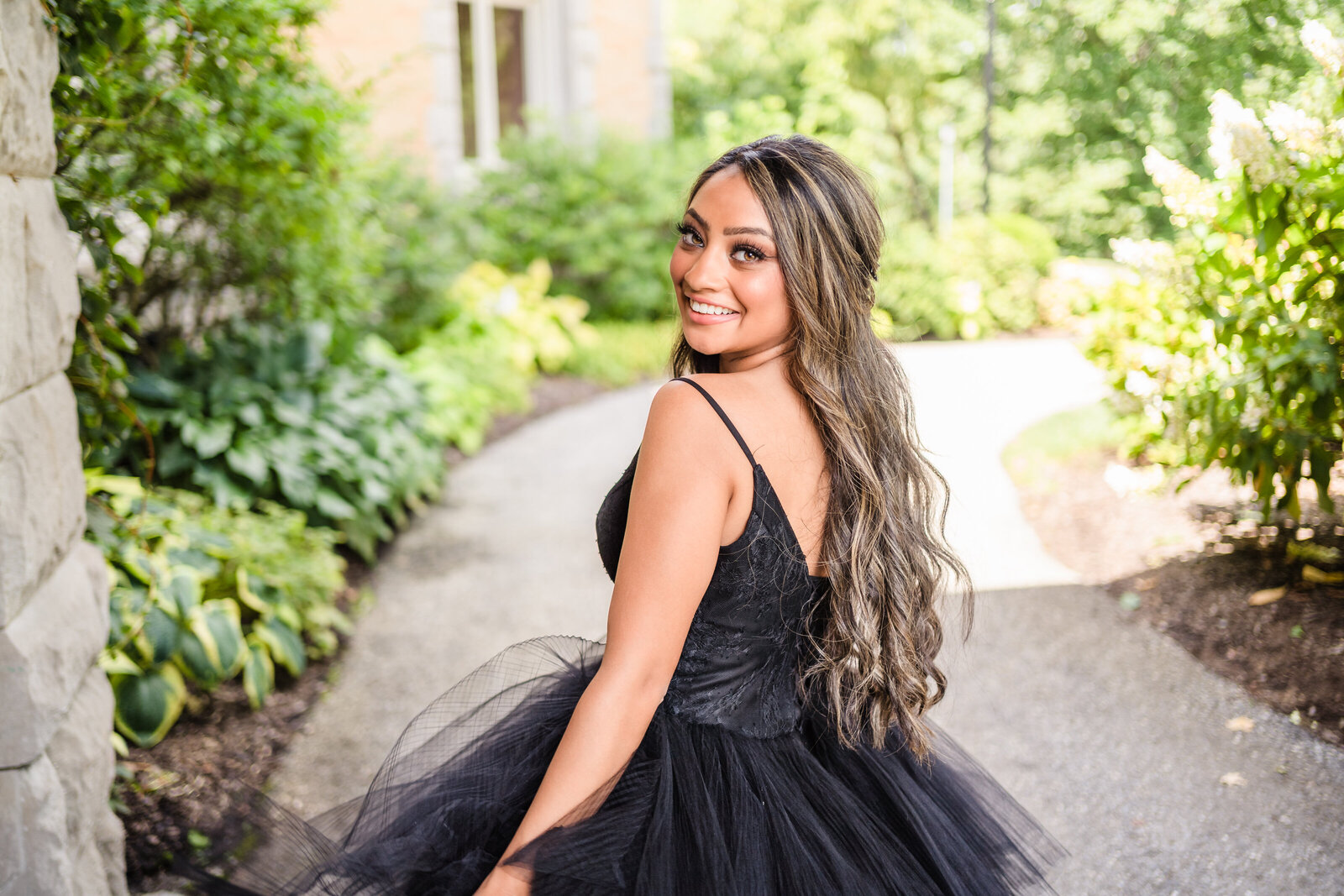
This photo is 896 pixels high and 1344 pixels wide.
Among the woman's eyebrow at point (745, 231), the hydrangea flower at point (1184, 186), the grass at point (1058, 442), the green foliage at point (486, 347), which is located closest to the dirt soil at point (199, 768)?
the woman's eyebrow at point (745, 231)

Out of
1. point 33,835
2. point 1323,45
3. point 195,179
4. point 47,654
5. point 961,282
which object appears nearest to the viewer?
point 33,835

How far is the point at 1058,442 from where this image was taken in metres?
6.17

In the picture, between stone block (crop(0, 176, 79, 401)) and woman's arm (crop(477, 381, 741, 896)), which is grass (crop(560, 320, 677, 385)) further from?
woman's arm (crop(477, 381, 741, 896))

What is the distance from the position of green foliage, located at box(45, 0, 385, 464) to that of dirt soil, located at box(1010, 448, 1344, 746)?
11.4ft

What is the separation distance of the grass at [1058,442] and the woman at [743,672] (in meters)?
4.25

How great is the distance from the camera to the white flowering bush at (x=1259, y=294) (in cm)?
277

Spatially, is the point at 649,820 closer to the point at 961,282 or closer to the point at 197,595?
the point at 197,595

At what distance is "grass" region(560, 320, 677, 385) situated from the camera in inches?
387

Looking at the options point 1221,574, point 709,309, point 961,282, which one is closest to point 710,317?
point 709,309

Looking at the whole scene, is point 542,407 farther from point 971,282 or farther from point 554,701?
point 554,701

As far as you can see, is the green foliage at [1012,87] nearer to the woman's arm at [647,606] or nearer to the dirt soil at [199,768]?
the woman's arm at [647,606]

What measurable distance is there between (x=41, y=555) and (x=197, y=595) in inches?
55.7

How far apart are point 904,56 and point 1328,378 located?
11477 mm

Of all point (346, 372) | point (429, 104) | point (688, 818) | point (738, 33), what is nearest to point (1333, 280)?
point (688, 818)
